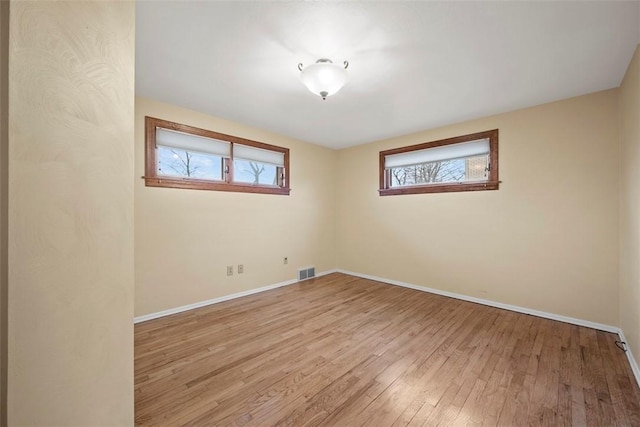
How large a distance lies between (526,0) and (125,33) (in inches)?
86.8

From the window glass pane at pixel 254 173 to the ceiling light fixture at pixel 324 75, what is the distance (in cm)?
195

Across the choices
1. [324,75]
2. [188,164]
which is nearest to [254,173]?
[188,164]

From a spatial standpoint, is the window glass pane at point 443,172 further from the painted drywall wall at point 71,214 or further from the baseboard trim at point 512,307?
the painted drywall wall at point 71,214

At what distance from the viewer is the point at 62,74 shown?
0.89 m

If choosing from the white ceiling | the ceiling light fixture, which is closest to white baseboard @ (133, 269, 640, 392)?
the white ceiling

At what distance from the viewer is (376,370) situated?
6.34 ft

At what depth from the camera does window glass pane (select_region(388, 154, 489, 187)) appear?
3.45 m

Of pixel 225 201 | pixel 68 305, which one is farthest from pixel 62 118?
pixel 225 201

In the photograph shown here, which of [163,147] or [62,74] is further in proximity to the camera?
[163,147]

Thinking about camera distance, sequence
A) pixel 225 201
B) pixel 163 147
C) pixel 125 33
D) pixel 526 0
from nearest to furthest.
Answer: pixel 125 33, pixel 526 0, pixel 163 147, pixel 225 201

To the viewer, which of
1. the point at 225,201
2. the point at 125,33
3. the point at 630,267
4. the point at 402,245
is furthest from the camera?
the point at 402,245

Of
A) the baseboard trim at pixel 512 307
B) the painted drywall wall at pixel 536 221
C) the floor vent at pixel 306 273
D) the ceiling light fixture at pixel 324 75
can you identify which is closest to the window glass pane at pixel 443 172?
the painted drywall wall at pixel 536 221

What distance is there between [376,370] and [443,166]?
308 centimetres

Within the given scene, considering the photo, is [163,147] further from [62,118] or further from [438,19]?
[438,19]
